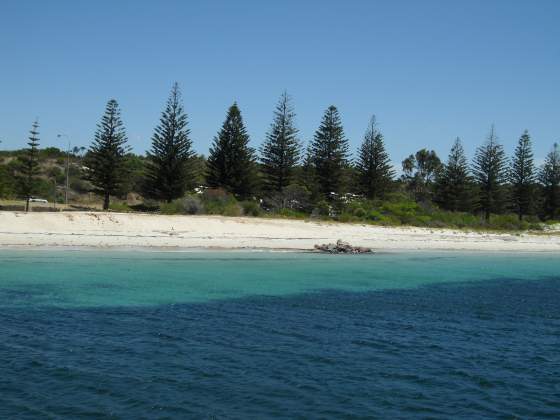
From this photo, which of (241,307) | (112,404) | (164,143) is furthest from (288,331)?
(164,143)

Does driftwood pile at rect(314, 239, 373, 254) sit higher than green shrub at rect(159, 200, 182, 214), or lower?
lower

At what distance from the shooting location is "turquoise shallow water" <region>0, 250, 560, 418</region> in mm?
5281

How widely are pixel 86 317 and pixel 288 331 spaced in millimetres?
2910

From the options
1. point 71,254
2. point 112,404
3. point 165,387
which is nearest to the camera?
point 112,404

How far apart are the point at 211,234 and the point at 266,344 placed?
1327 cm

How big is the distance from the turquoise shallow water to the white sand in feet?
12.4

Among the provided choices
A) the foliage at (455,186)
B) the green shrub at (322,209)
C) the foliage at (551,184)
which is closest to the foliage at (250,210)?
the green shrub at (322,209)

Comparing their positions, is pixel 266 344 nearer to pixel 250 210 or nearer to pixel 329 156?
pixel 250 210

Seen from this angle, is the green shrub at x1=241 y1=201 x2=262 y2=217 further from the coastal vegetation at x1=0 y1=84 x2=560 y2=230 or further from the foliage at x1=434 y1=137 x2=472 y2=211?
the foliage at x1=434 y1=137 x2=472 y2=211

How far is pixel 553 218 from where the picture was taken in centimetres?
4812

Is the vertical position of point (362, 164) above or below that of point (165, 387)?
above

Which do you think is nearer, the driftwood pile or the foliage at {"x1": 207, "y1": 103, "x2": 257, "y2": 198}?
the driftwood pile

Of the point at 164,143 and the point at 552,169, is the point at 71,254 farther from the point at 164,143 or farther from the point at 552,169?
the point at 552,169

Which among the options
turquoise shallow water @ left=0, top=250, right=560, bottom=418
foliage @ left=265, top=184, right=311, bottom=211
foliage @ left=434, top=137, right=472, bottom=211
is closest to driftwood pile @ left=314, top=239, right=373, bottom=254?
turquoise shallow water @ left=0, top=250, right=560, bottom=418
